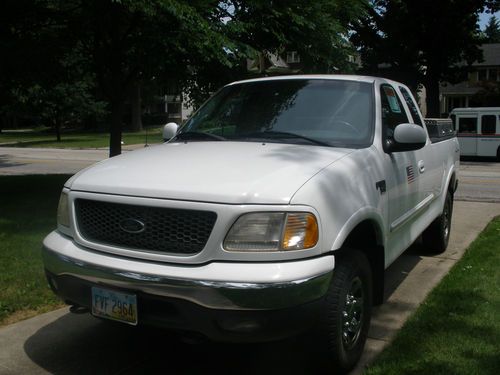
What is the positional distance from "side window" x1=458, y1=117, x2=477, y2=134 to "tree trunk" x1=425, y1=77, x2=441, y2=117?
3965 mm

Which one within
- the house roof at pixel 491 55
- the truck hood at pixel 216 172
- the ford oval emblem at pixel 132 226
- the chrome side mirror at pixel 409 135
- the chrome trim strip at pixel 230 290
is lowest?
the chrome trim strip at pixel 230 290

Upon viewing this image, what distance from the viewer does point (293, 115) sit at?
14.2ft

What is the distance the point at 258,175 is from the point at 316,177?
1.06 feet

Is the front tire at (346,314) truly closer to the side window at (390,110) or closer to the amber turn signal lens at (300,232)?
the amber turn signal lens at (300,232)

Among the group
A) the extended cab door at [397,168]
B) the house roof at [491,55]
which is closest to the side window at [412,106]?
the extended cab door at [397,168]

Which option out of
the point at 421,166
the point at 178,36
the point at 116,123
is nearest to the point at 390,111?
the point at 421,166

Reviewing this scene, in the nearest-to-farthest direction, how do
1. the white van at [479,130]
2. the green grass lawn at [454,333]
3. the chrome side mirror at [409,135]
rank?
the green grass lawn at [454,333], the chrome side mirror at [409,135], the white van at [479,130]

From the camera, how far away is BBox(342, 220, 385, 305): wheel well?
3639 mm

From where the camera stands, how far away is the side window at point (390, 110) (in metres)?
4.56

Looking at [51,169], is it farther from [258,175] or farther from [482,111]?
[258,175]

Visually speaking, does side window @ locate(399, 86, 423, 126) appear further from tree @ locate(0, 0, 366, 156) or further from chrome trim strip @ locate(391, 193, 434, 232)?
tree @ locate(0, 0, 366, 156)

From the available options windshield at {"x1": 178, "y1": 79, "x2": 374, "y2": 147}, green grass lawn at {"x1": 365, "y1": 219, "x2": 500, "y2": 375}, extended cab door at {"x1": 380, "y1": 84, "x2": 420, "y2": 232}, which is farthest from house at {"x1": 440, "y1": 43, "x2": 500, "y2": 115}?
windshield at {"x1": 178, "y1": 79, "x2": 374, "y2": 147}

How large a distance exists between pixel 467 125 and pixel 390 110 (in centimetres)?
1973

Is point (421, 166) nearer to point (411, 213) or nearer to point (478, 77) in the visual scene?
point (411, 213)
